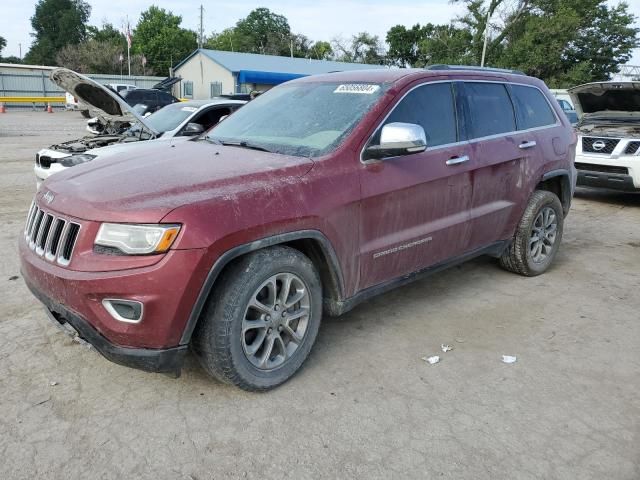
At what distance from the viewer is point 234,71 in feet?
126

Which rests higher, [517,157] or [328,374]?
[517,157]

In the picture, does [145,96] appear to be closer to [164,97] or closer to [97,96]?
[164,97]

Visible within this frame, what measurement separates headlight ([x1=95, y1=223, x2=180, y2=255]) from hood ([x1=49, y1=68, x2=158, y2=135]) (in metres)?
5.01

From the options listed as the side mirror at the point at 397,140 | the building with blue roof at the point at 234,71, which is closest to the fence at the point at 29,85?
the building with blue roof at the point at 234,71

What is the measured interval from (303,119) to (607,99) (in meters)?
7.60

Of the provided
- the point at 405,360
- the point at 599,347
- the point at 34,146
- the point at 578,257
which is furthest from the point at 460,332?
the point at 34,146

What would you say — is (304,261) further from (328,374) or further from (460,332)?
(460,332)

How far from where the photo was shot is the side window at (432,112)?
3666 mm

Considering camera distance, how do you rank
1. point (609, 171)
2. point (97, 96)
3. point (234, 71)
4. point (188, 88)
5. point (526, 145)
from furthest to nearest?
point (188, 88) < point (234, 71) < point (609, 171) < point (97, 96) < point (526, 145)

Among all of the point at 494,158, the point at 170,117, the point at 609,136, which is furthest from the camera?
the point at 609,136

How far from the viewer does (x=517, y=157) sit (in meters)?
4.45

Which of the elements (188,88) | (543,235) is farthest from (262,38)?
(543,235)

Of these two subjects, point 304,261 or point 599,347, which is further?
point 599,347

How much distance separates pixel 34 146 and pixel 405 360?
581 inches
